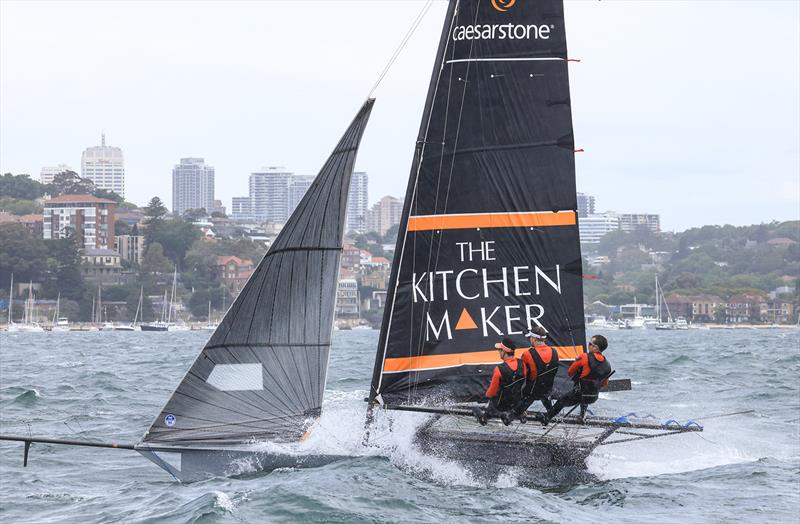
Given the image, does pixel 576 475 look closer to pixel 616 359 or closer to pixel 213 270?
pixel 616 359

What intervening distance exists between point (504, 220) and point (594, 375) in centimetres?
166

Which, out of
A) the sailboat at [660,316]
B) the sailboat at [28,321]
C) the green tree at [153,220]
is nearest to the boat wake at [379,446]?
the sailboat at [28,321]

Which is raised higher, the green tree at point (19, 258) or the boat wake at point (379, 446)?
the green tree at point (19, 258)

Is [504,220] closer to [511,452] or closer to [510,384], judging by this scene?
[510,384]

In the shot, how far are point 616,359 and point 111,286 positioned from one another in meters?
70.8

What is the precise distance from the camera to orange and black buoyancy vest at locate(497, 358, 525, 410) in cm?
1027

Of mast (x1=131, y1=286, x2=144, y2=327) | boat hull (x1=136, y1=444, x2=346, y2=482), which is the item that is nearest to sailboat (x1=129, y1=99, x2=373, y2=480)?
boat hull (x1=136, y1=444, x2=346, y2=482)

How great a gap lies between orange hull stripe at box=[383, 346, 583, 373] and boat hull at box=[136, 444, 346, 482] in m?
1.19

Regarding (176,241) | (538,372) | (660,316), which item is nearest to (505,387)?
(538,372)

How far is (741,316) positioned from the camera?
4513 inches

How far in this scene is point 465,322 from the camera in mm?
11039

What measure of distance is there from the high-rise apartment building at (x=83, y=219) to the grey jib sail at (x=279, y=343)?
10535 cm

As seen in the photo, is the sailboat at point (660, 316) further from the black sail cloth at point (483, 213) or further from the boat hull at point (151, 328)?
the black sail cloth at point (483, 213)

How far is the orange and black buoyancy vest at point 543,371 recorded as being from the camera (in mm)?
10352
